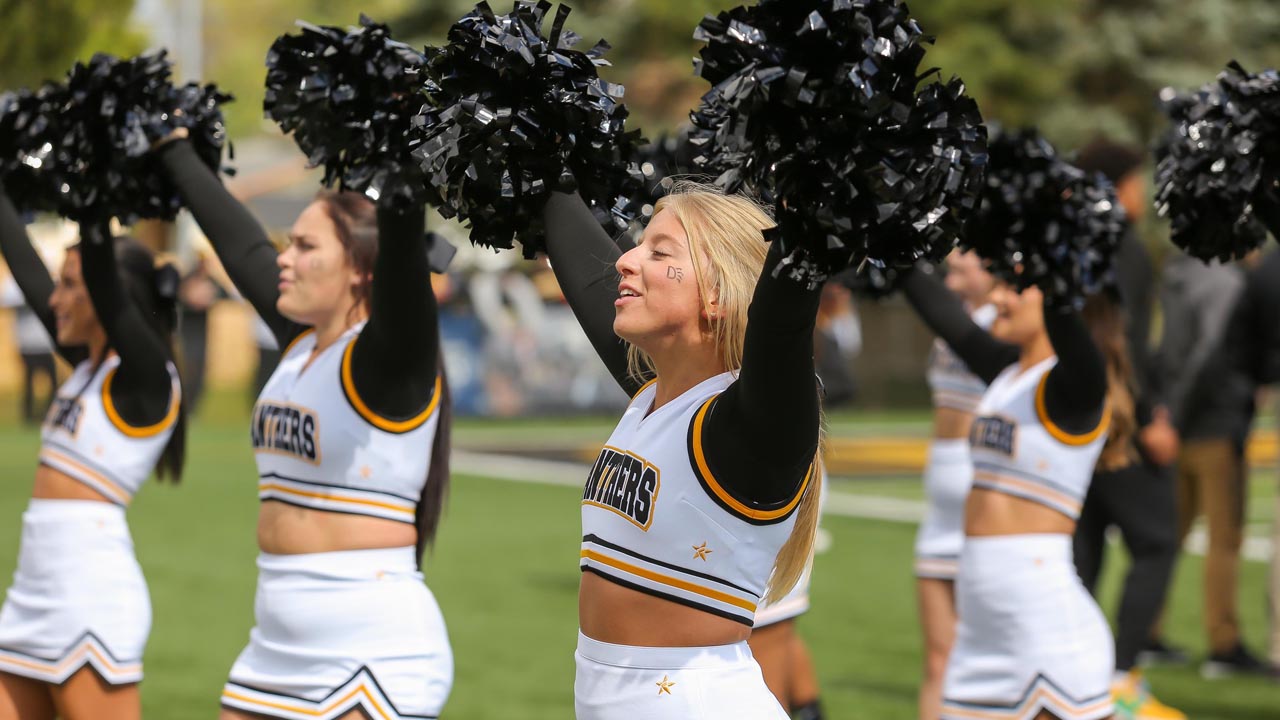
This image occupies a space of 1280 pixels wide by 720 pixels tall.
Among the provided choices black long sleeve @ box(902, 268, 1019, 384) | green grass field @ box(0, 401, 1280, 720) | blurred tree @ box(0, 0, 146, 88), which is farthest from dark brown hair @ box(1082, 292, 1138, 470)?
blurred tree @ box(0, 0, 146, 88)

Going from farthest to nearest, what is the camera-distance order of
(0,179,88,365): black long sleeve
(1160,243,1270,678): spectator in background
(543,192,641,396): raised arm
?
(1160,243,1270,678): spectator in background
(0,179,88,365): black long sleeve
(543,192,641,396): raised arm

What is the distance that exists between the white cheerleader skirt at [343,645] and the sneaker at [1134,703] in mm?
3079

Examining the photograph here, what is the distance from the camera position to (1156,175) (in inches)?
136

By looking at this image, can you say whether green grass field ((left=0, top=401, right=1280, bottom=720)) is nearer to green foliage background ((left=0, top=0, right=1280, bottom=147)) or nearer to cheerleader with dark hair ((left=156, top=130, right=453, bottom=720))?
cheerleader with dark hair ((left=156, top=130, right=453, bottom=720))

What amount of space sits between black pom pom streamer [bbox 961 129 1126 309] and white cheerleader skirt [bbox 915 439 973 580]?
1.62 m

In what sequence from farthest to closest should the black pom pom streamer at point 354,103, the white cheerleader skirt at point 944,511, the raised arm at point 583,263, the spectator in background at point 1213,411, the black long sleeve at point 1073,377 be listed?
the spectator in background at point 1213,411 → the white cheerleader skirt at point 944,511 → the black long sleeve at point 1073,377 → the black pom pom streamer at point 354,103 → the raised arm at point 583,263

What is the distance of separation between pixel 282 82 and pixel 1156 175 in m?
1.91

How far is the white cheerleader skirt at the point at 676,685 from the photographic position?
246 centimetres

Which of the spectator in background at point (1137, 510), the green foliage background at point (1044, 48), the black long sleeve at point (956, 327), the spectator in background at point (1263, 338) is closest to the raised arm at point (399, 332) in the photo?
the black long sleeve at point (956, 327)

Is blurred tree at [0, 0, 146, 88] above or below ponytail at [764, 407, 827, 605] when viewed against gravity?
above

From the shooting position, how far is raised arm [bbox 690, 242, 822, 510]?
2.12m

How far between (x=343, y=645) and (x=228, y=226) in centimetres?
107

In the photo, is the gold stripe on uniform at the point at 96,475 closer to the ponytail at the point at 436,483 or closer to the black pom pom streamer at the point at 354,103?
the ponytail at the point at 436,483

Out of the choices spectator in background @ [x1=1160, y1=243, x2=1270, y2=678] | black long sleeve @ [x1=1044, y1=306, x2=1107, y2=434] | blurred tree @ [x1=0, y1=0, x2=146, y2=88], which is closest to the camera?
black long sleeve @ [x1=1044, y1=306, x2=1107, y2=434]
